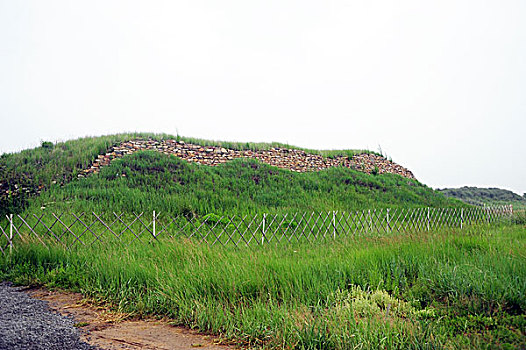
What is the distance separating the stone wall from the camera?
13908mm

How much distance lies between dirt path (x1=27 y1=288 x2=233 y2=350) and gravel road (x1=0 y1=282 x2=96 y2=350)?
0.11m

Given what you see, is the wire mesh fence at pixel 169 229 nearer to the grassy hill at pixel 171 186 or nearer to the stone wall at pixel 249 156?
the grassy hill at pixel 171 186

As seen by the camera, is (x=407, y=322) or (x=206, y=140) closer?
(x=407, y=322)

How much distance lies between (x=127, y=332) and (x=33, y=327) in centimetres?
94

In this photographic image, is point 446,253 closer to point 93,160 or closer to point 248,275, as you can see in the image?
point 248,275

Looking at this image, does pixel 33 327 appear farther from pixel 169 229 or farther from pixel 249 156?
pixel 249 156

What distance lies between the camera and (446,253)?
5.32 m

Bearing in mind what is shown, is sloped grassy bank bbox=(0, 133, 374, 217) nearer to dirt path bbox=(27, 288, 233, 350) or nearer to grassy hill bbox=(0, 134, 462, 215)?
grassy hill bbox=(0, 134, 462, 215)

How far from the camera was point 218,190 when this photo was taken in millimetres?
11547

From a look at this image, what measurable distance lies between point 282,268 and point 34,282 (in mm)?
3644

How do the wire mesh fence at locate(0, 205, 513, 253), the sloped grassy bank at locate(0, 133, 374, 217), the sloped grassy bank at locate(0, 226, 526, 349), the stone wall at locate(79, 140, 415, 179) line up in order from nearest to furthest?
the sloped grassy bank at locate(0, 226, 526, 349)
the wire mesh fence at locate(0, 205, 513, 253)
the sloped grassy bank at locate(0, 133, 374, 217)
the stone wall at locate(79, 140, 415, 179)

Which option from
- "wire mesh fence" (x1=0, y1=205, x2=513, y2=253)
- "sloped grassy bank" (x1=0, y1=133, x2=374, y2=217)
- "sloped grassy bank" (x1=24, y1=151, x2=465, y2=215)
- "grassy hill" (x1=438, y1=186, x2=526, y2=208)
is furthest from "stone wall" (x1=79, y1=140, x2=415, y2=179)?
"grassy hill" (x1=438, y1=186, x2=526, y2=208)

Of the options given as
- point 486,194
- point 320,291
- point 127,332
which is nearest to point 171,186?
point 127,332

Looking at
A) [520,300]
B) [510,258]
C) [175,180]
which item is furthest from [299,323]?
[175,180]
